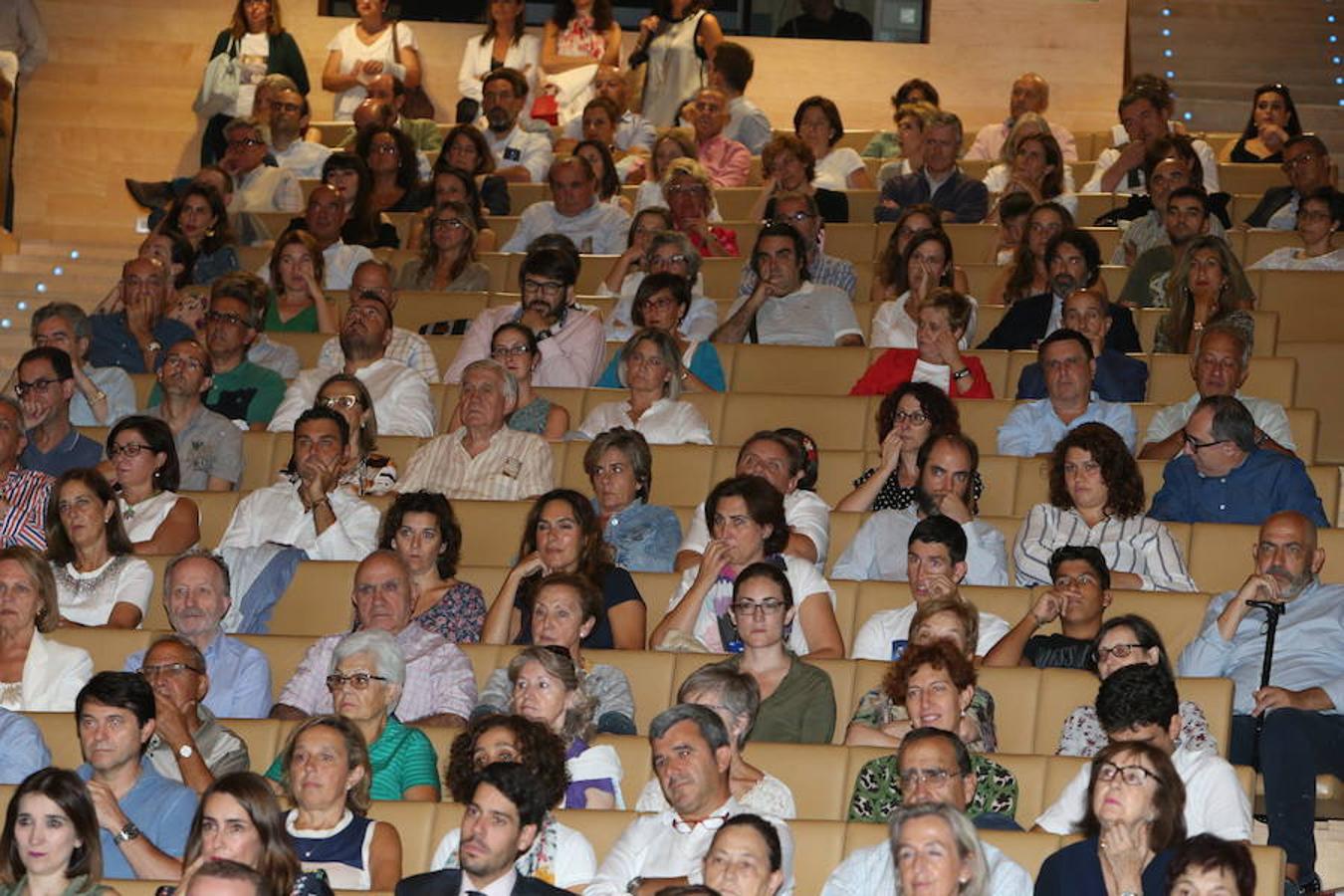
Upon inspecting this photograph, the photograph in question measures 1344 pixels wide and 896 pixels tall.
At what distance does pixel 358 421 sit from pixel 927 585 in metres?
1.72

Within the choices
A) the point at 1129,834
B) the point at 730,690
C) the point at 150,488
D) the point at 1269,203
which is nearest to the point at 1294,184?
the point at 1269,203

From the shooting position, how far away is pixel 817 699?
196 inches

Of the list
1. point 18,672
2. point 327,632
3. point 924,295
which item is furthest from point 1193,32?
point 18,672

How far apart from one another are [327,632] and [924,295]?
234 centimetres

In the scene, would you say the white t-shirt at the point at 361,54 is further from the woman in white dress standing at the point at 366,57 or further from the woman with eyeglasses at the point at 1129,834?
the woman with eyeglasses at the point at 1129,834

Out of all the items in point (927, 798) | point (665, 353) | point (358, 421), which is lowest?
point (927, 798)

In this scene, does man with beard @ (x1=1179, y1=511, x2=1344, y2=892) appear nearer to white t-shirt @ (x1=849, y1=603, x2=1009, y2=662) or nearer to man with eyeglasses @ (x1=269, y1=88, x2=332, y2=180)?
white t-shirt @ (x1=849, y1=603, x2=1009, y2=662)

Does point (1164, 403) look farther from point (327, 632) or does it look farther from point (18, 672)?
Result: point (18, 672)

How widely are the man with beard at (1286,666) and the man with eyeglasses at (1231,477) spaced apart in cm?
49

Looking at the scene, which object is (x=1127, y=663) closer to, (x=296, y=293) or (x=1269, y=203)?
(x=296, y=293)

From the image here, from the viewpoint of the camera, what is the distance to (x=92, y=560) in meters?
5.72

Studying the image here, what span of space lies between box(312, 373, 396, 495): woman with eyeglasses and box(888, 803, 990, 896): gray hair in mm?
2563

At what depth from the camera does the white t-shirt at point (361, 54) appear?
1015 cm

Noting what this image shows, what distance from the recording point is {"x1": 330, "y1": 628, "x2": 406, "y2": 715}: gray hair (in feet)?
15.8
